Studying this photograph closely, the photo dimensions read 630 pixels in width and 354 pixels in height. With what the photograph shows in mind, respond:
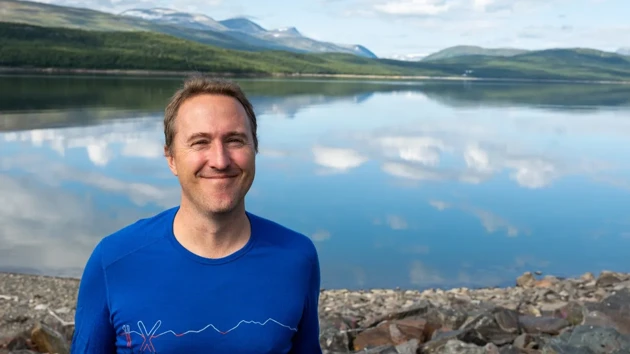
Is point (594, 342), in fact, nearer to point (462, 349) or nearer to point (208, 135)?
point (462, 349)

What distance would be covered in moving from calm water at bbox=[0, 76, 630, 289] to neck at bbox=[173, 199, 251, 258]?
1121cm

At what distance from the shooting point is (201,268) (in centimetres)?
277

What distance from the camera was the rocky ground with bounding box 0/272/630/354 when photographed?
729cm

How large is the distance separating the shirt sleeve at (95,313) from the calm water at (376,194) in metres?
11.2

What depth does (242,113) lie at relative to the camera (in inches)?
113

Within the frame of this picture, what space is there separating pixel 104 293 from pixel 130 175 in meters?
22.9

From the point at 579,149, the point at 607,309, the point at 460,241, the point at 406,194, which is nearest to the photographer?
the point at 607,309

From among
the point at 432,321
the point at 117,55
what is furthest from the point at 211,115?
the point at 117,55

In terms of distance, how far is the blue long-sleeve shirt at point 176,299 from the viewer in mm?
2725

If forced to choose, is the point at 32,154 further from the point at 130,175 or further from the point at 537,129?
the point at 537,129

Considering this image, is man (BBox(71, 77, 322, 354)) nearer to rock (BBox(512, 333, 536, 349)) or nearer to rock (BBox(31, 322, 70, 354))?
rock (BBox(31, 322, 70, 354))

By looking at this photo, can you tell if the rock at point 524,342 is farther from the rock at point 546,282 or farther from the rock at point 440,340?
the rock at point 546,282

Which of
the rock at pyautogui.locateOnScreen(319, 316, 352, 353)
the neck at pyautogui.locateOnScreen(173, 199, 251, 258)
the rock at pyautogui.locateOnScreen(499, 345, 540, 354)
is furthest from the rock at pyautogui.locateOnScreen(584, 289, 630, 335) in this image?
the neck at pyautogui.locateOnScreen(173, 199, 251, 258)

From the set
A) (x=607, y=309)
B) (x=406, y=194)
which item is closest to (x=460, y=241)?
(x=406, y=194)
